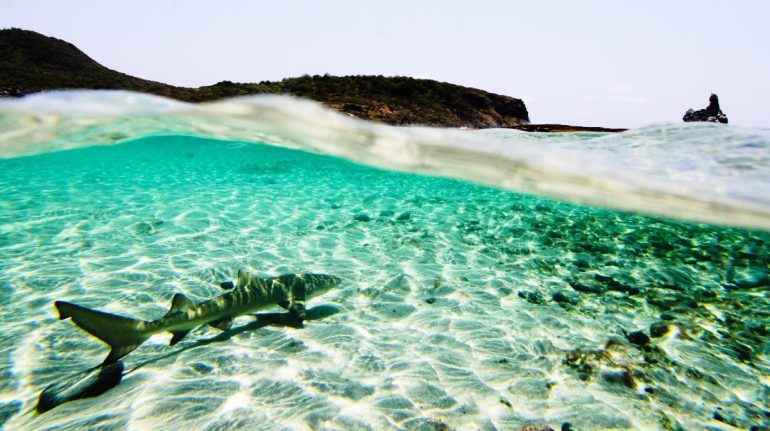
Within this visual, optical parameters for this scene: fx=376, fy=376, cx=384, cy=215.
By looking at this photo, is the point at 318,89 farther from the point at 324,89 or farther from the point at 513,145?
the point at 513,145

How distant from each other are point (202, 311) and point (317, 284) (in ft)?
6.65

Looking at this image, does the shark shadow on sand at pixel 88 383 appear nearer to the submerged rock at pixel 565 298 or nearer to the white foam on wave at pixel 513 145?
the submerged rock at pixel 565 298

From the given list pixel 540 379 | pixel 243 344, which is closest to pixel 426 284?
pixel 540 379

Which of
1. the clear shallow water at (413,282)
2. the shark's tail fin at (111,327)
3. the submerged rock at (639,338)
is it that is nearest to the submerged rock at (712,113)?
the clear shallow water at (413,282)

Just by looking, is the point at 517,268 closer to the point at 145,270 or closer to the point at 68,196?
the point at 145,270

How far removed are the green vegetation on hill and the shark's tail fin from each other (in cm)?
1157

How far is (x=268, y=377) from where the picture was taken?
174 inches

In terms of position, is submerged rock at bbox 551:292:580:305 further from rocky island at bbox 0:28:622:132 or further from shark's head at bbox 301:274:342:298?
rocky island at bbox 0:28:622:132

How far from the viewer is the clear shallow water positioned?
4.15 meters

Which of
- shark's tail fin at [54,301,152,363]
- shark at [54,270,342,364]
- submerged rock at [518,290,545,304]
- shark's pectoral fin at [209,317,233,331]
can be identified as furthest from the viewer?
submerged rock at [518,290,545,304]

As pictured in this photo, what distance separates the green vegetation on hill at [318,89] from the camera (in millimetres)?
15070

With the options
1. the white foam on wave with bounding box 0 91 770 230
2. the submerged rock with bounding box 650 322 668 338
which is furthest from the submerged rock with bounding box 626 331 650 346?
the white foam on wave with bounding box 0 91 770 230

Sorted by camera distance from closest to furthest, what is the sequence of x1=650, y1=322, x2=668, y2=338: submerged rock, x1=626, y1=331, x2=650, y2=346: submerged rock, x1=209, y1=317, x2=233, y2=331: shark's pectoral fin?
x1=209, y1=317, x2=233, y2=331: shark's pectoral fin, x1=626, y1=331, x2=650, y2=346: submerged rock, x1=650, y1=322, x2=668, y2=338: submerged rock

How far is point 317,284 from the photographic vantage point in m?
6.38
